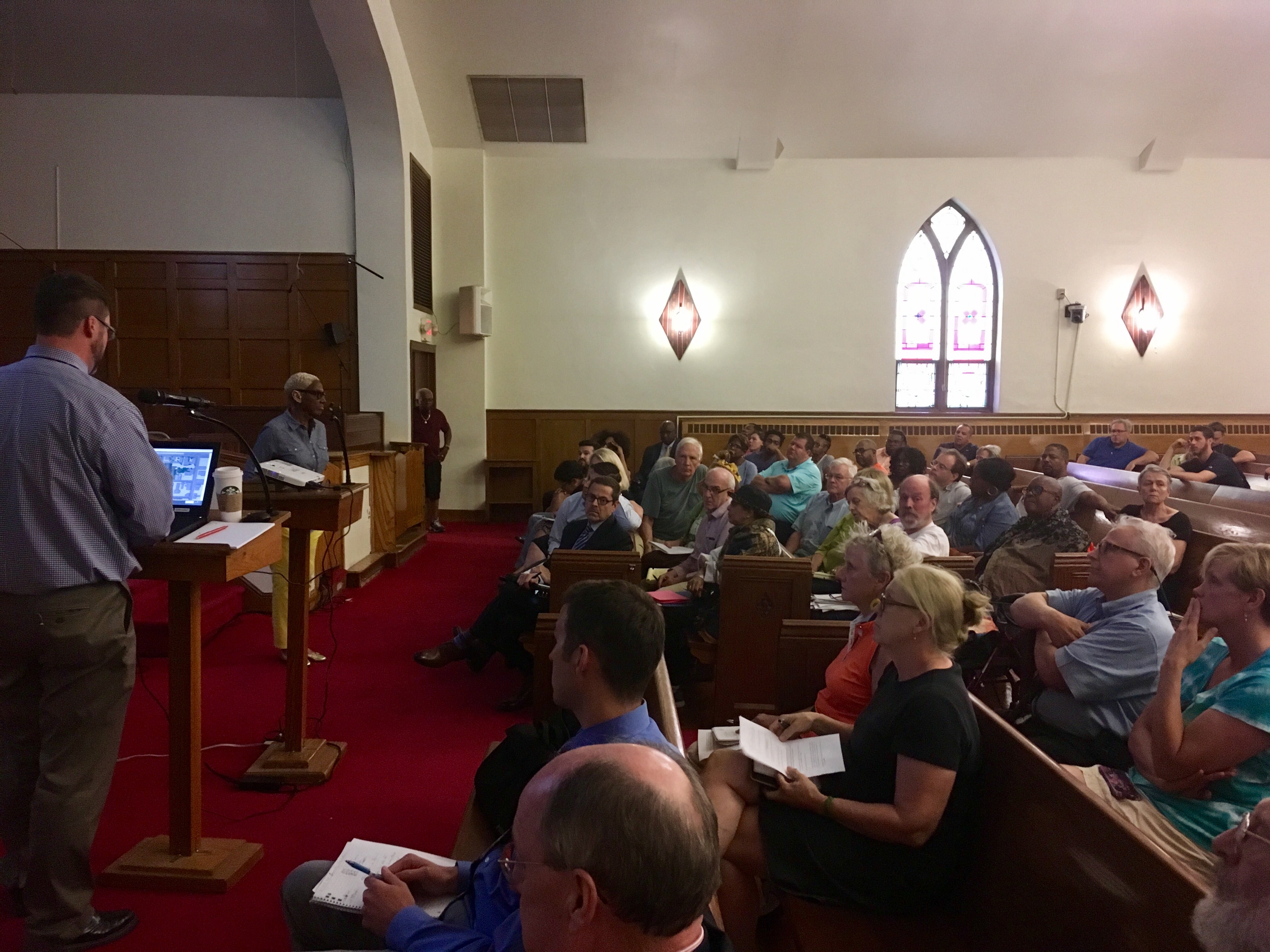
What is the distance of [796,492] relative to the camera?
5805mm

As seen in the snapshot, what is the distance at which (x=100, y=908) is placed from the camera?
222cm

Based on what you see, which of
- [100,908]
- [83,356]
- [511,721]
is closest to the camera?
[83,356]

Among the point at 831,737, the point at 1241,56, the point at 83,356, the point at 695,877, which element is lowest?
the point at 831,737

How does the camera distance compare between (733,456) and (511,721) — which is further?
(733,456)

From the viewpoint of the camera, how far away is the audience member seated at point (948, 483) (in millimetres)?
5402

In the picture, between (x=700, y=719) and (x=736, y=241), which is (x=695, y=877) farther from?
(x=736, y=241)

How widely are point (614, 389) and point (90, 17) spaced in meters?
6.07

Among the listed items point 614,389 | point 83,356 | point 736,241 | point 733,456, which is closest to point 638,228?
point 736,241

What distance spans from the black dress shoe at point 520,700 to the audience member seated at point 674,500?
178cm

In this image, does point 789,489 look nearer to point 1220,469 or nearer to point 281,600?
point 281,600

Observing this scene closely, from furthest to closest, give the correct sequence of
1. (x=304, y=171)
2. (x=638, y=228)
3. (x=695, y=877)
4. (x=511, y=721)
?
1. (x=638, y=228)
2. (x=304, y=171)
3. (x=511, y=721)
4. (x=695, y=877)

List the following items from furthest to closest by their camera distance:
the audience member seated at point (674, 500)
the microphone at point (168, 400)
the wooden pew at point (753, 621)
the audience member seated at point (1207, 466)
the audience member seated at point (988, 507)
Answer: the audience member seated at point (1207, 466) < the audience member seated at point (674, 500) < the audience member seated at point (988, 507) < the wooden pew at point (753, 621) < the microphone at point (168, 400)

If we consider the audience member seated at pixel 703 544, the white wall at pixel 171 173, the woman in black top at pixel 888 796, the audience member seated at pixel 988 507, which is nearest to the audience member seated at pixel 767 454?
the audience member seated at pixel 988 507

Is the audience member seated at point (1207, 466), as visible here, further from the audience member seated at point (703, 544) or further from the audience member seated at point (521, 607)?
the audience member seated at point (521, 607)
